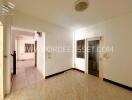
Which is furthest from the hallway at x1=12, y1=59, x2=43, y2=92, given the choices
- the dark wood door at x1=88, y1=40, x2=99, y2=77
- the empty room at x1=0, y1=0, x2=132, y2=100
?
the dark wood door at x1=88, y1=40, x2=99, y2=77

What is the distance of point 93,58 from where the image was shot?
13.9 ft

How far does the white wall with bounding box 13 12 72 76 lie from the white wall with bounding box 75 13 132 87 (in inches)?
74.9

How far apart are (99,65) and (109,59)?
586 millimetres

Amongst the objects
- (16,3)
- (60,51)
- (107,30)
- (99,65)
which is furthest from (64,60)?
(16,3)

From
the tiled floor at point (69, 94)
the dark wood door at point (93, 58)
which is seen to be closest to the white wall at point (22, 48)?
the tiled floor at point (69, 94)

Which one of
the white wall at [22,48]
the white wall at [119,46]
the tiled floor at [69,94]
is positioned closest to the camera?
the tiled floor at [69,94]

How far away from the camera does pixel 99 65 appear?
3842 mm

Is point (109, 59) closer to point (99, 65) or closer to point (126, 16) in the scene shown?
point (99, 65)

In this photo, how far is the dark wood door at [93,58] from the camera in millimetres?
4008

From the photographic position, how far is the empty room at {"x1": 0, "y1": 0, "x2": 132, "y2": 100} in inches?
93.4

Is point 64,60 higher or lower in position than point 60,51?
lower

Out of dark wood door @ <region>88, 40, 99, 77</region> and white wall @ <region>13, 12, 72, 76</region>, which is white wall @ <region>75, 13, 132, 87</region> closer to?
dark wood door @ <region>88, 40, 99, 77</region>

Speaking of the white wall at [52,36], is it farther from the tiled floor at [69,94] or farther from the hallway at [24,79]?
the tiled floor at [69,94]

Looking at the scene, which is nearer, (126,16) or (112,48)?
(126,16)
